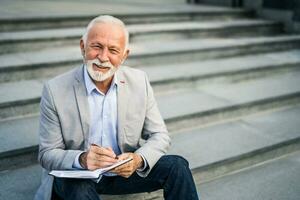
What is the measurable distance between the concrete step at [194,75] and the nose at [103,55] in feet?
4.40

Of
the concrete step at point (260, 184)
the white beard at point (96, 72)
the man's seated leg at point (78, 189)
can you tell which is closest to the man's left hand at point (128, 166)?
the man's seated leg at point (78, 189)

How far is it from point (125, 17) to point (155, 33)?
1.65 ft

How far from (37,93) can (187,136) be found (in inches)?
52.1

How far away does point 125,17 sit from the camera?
511 centimetres

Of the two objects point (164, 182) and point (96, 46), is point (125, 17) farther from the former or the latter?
point (164, 182)

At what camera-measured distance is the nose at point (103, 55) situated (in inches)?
82.9

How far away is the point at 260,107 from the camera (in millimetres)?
3949

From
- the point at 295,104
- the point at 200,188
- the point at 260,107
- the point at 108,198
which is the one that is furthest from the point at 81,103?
the point at 295,104

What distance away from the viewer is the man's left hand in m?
2.01

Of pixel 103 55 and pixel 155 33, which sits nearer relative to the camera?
pixel 103 55

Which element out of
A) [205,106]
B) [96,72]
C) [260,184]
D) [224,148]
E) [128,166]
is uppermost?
[96,72]

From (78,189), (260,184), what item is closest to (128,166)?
(78,189)

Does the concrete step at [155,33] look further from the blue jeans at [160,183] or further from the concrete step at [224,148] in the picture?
the blue jeans at [160,183]

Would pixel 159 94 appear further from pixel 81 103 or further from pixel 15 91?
pixel 81 103
